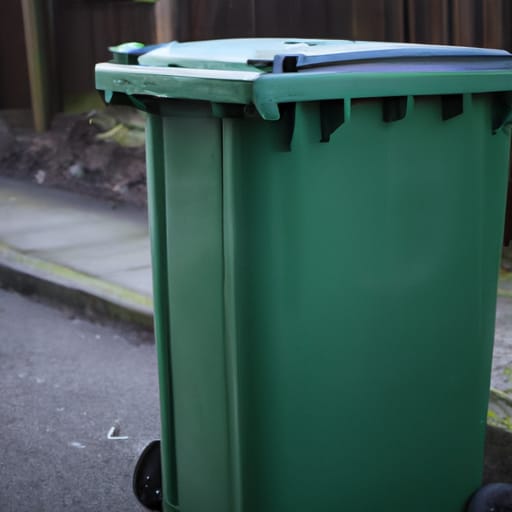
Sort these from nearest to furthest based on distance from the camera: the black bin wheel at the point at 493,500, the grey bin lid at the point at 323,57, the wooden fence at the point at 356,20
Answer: the grey bin lid at the point at 323,57 → the black bin wheel at the point at 493,500 → the wooden fence at the point at 356,20

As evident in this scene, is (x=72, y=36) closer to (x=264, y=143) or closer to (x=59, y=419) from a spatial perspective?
(x=59, y=419)

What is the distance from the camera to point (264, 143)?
2371 mm

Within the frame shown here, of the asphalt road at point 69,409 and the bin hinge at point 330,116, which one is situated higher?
the bin hinge at point 330,116

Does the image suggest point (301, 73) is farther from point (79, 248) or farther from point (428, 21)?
point (79, 248)

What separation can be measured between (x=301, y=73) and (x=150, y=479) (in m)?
1.62

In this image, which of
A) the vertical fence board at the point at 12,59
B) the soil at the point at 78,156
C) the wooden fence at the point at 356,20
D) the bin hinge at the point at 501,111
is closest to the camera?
the bin hinge at the point at 501,111

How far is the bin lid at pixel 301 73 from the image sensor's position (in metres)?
2.29

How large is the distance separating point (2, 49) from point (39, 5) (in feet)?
2.86

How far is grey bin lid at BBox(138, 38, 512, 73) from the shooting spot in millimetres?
2385

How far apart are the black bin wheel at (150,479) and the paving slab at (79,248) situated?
214cm

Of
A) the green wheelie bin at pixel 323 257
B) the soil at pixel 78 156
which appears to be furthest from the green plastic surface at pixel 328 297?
the soil at pixel 78 156

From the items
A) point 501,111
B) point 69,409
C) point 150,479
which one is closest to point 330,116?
point 501,111

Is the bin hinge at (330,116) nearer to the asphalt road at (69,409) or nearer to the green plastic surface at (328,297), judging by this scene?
the green plastic surface at (328,297)

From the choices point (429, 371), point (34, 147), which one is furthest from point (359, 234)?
point (34, 147)
